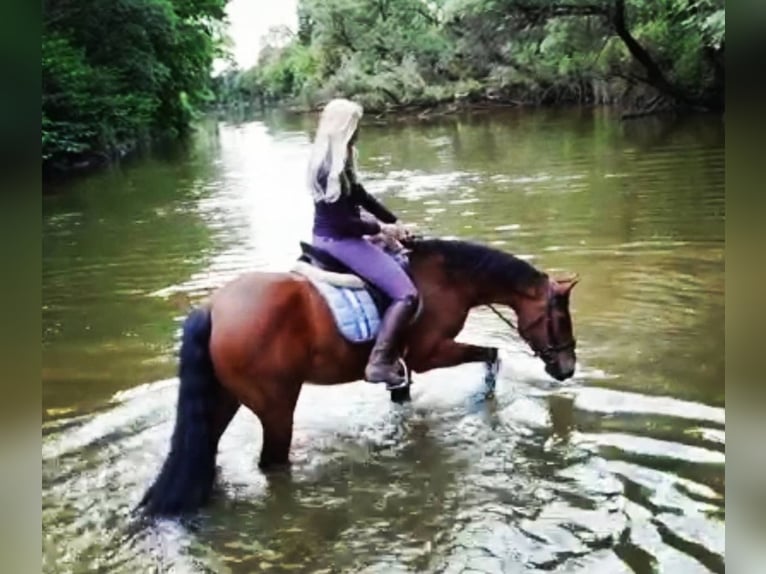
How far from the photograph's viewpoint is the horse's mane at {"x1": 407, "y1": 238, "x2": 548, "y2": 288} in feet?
7.20

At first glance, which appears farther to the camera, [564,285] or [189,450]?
[564,285]

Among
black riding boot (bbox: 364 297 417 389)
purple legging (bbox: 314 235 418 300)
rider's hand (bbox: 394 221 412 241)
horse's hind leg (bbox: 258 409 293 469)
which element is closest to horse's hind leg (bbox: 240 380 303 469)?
horse's hind leg (bbox: 258 409 293 469)

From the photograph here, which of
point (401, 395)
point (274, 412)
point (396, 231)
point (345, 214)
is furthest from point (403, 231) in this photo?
point (274, 412)

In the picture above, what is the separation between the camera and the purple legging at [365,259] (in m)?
2.09

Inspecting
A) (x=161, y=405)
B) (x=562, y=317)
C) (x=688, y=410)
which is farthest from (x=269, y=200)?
(x=688, y=410)

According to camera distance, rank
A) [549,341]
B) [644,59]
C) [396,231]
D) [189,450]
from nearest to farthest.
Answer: [189,450]
[396,231]
[549,341]
[644,59]

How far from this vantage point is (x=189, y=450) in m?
2.01

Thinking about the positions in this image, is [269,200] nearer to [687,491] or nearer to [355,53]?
[355,53]

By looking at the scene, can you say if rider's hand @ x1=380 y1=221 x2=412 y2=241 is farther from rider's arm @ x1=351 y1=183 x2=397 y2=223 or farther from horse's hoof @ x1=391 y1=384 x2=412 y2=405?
horse's hoof @ x1=391 y1=384 x2=412 y2=405

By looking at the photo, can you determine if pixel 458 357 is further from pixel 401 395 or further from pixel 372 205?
pixel 372 205

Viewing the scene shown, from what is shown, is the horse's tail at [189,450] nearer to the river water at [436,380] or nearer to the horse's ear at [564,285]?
the river water at [436,380]

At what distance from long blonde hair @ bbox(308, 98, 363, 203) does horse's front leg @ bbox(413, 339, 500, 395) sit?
1.36 feet

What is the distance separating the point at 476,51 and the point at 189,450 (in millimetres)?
1075

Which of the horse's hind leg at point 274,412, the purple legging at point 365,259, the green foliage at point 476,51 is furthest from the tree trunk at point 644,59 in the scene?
the horse's hind leg at point 274,412
